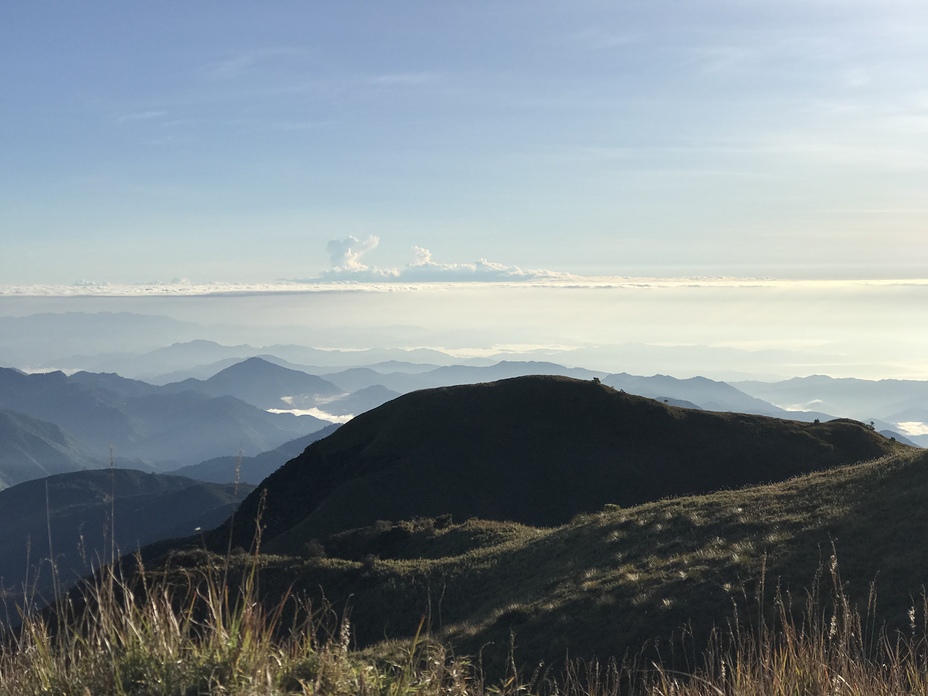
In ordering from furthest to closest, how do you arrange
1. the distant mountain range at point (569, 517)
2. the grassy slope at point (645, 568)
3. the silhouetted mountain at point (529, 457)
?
1. the silhouetted mountain at point (529, 457)
2. the distant mountain range at point (569, 517)
3. the grassy slope at point (645, 568)

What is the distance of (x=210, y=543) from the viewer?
6209 centimetres

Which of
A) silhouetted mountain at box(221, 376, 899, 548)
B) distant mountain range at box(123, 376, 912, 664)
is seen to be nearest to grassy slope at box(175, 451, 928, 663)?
distant mountain range at box(123, 376, 912, 664)

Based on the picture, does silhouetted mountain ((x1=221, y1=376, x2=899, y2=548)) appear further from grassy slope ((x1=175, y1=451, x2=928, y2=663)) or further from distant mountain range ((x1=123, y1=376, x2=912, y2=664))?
grassy slope ((x1=175, y1=451, x2=928, y2=663))

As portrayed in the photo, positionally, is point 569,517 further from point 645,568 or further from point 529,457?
point 645,568

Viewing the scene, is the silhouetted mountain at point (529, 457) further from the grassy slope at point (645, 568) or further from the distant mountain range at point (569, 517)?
the grassy slope at point (645, 568)

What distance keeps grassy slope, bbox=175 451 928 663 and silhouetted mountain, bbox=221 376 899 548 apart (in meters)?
22.2

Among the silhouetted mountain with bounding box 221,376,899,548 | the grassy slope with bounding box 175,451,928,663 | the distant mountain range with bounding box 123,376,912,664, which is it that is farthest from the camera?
the silhouetted mountain with bounding box 221,376,899,548

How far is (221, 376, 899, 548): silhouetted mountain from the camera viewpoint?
193 feet

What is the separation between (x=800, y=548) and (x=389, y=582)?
15.7 m

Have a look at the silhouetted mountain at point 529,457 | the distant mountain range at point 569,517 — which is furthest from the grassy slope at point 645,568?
the silhouetted mountain at point 529,457

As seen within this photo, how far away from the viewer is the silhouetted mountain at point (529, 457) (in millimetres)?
58844

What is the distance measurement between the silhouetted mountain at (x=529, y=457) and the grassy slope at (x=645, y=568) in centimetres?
2221

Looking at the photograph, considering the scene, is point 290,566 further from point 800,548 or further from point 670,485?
point 670,485

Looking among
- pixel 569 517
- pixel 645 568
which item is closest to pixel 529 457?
pixel 569 517
